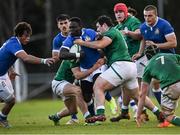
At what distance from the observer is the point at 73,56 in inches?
739

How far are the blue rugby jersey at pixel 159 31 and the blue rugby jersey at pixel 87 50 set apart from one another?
4.83 feet

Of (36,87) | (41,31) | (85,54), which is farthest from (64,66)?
(41,31)

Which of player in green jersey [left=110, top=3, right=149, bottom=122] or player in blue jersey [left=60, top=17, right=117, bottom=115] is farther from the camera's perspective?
player in green jersey [left=110, top=3, right=149, bottom=122]

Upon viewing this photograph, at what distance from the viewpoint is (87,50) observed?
19141mm

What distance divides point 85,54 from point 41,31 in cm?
3496

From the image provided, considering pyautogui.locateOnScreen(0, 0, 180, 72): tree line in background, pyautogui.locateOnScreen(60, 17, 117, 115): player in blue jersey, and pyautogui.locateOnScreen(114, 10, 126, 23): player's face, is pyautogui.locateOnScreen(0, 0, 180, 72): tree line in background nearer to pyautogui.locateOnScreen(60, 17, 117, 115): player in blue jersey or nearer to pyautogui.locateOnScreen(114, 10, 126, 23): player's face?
pyautogui.locateOnScreen(114, 10, 126, 23): player's face

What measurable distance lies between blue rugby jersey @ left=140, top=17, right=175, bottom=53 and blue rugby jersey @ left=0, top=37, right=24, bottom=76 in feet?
10.4

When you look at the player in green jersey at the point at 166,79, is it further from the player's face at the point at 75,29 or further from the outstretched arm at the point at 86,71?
the player's face at the point at 75,29

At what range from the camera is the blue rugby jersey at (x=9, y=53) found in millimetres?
18984

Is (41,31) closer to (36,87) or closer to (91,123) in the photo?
(36,87)

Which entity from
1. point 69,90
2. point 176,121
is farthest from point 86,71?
point 176,121

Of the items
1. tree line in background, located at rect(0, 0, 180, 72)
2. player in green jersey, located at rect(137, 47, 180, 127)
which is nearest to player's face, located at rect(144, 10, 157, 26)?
player in green jersey, located at rect(137, 47, 180, 127)

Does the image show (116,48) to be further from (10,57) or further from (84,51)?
(10,57)

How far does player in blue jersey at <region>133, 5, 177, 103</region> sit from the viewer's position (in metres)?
19.4
